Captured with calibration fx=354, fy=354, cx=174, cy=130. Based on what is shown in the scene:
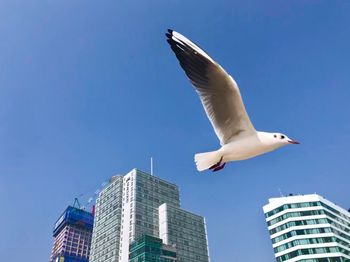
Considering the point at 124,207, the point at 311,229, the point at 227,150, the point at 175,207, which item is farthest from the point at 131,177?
the point at 227,150

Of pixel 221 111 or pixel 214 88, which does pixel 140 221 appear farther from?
pixel 214 88

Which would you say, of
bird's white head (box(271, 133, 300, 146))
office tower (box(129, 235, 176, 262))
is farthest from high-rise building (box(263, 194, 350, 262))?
bird's white head (box(271, 133, 300, 146))

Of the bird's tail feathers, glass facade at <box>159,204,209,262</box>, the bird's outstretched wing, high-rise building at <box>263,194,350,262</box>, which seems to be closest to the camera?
the bird's outstretched wing

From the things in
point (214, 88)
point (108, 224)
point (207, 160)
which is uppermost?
point (108, 224)

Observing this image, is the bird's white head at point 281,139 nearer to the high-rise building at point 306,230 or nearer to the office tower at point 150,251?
the high-rise building at point 306,230

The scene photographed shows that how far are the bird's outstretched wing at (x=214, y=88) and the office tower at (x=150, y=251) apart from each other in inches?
3244

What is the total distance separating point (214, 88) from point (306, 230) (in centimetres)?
7185

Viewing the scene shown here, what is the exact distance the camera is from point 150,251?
8700 centimetres

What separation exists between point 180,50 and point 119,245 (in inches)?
3905

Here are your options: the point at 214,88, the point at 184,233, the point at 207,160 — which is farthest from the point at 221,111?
the point at 184,233

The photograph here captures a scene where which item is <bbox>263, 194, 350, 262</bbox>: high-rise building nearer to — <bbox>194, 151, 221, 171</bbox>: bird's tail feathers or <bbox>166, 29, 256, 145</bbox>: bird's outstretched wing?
<bbox>194, 151, 221, 171</bbox>: bird's tail feathers

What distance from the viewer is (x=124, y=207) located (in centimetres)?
10525

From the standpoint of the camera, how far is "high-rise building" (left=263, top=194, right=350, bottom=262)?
69562mm

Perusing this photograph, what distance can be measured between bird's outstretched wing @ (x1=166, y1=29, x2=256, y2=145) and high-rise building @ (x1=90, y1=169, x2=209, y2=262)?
90.3 m
